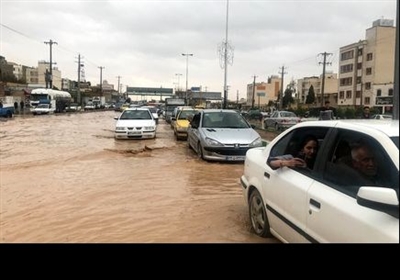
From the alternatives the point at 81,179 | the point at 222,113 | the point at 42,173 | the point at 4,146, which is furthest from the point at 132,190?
the point at 4,146

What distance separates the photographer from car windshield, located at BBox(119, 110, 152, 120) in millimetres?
20175

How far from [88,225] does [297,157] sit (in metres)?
3.13

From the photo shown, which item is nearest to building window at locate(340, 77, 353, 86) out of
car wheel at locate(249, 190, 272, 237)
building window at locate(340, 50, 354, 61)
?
building window at locate(340, 50, 354, 61)

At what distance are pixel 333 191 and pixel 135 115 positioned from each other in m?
17.5

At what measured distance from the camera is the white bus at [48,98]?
56312 mm

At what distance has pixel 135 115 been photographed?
2044 centimetres

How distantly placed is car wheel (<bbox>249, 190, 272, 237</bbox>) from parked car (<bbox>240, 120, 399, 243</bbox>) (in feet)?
0.04

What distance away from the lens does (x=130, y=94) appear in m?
130

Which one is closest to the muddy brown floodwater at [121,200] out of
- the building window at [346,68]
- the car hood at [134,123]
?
the car hood at [134,123]

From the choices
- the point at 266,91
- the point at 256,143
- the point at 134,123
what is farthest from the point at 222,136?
the point at 266,91

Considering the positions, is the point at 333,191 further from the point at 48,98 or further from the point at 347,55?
the point at 347,55

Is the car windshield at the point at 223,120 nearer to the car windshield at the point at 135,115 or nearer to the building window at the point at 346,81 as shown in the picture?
the car windshield at the point at 135,115
